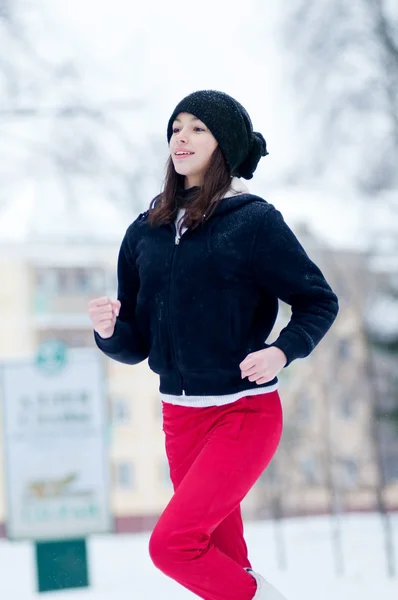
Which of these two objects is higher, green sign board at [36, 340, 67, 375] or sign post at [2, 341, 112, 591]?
green sign board at [36, 340, 67, 375]

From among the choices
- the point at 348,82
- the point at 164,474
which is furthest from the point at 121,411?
the point at 348,82

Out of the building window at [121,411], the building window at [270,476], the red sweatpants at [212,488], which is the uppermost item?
the red sweatpants at [212,488]

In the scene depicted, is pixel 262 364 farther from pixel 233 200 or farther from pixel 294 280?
pixel 233 200

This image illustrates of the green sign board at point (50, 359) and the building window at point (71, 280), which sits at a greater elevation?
the building window at point (71, 280)

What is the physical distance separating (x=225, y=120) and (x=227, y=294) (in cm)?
34

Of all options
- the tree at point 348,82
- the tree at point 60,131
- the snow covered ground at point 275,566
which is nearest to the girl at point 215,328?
the snow covered ground at point 275,566

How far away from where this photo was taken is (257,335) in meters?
1.58

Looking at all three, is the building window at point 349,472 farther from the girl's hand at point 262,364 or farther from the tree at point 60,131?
the girl's hand at point 262,364

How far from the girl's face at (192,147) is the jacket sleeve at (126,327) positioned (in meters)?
0.21

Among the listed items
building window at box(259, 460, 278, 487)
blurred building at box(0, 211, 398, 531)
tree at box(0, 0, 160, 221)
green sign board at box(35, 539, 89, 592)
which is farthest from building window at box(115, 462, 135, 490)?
green sign board at box(35, 539, 89, 592)

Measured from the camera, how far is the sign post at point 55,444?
137 inches

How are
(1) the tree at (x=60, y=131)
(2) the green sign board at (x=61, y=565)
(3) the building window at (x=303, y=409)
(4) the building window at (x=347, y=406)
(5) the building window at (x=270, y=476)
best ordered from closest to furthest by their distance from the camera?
1. (2) the green sign board at (x=61, y=565)
2. (1) the tree at (x=60, y=131)
3. (3) the building window at (x=303, y=409)
4. (5) the building window at (x=270, y=476)
5. (4) the building window at (x=347, y=406)

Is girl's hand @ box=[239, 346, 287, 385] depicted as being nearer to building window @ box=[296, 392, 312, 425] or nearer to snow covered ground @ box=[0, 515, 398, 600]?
snow covered ground @ box=[0, 515, 398, 600]

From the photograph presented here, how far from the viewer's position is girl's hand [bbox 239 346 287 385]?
141cm
